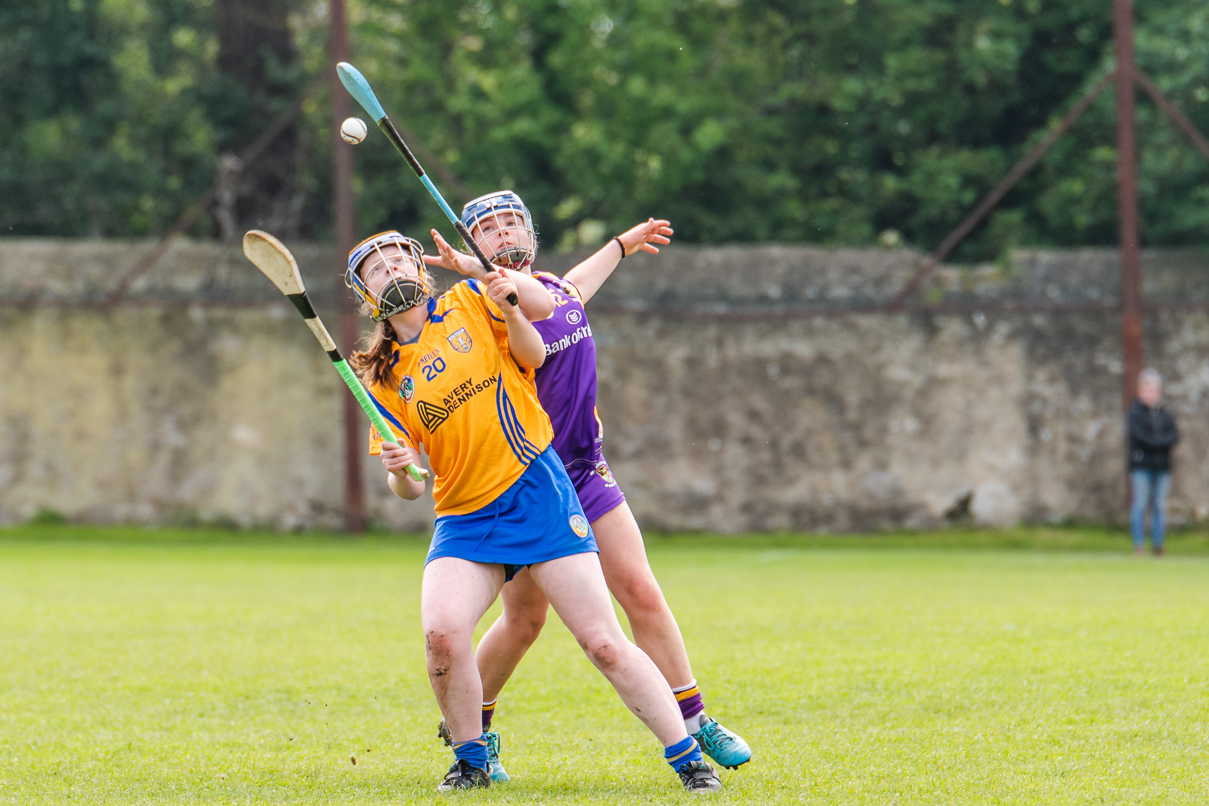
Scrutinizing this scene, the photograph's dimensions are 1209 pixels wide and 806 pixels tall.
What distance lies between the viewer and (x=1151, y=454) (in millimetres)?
14133

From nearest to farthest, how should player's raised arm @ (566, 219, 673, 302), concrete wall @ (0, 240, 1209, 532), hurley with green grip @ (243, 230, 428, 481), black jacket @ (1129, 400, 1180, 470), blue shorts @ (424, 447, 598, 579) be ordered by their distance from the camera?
1. blue shorts @ (424, 447, 598, 579)
2. hurley with green grip @ (243, 230, 428, 481)
3. player's raised arm @ (566, 219, 673, 302)
4. black jacket @ (1129, 400, 1180, 470)
5. concrete wall @ (0, 240, 1209, 532)

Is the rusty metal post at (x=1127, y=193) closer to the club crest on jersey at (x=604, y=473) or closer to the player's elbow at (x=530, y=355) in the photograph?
the club crest on jersey at (x=604, y=473)

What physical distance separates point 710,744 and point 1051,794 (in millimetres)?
1122

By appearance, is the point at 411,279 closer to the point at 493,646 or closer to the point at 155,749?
the point at 493,646

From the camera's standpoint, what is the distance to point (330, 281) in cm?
1661

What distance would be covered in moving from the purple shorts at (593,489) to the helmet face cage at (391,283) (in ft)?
2.90

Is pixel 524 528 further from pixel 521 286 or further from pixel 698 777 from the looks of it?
pixel 698 777

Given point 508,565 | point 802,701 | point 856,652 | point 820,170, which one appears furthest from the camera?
point 820,170

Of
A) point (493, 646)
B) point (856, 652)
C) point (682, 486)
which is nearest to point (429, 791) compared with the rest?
point (493, 646)

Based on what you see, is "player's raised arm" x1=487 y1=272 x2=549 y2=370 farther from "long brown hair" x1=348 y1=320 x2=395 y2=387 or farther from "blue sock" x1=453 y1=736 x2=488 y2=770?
"blue sock" x1=453 y1=736 x2=488 y2=770

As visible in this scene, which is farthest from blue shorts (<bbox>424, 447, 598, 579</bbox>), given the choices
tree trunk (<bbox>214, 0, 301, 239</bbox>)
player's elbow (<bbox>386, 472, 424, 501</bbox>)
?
tree trunk (<bbox>214, 0, 301, 239</bbox>)

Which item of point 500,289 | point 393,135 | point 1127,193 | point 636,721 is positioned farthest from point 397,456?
point 1127,193

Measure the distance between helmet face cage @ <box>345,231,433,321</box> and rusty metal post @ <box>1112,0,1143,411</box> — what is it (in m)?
12.3

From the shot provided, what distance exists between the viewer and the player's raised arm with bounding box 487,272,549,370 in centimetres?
453
